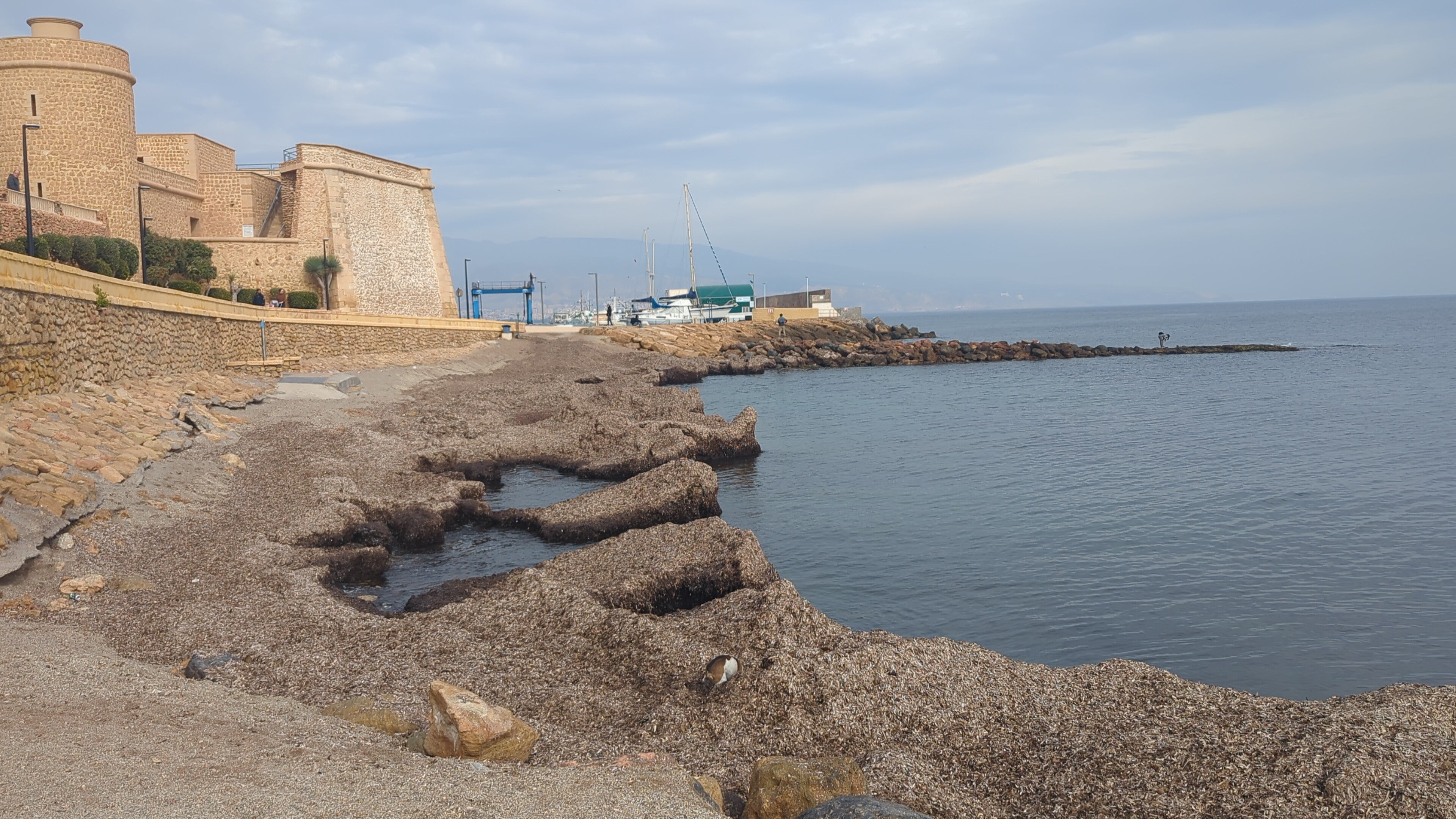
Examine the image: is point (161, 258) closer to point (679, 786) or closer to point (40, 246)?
point (40, 246)

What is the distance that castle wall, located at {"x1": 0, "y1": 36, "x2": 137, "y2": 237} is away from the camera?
3588 centimetres

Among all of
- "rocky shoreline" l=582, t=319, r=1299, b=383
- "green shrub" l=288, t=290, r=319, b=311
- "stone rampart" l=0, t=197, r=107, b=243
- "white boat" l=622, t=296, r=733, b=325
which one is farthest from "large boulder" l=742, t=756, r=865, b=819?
"white boat" l=622, t=296, r=733, b=325

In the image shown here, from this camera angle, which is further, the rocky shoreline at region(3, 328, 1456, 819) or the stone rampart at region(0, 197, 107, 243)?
the stone rampart at region(0, 197, 107, 243)

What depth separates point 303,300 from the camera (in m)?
46.4

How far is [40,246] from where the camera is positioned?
2978 centimetres

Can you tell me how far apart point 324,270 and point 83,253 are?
1596cm

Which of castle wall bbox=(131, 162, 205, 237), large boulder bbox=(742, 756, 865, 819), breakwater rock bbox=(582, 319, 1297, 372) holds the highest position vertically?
castle wall bbox=(131, 162, 205, 237)

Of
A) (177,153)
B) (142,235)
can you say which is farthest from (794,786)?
(177,153)

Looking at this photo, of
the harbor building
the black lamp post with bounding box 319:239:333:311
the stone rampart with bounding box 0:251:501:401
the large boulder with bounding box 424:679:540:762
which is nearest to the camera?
the large boulder with bounding box 424:679:540:762

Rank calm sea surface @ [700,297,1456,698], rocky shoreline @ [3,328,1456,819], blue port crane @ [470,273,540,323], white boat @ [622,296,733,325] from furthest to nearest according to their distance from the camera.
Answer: white boat @ [622,296,733,325] < blue port crane @ [470,273,540,323] < calm sea surface @ [700,297,1456,698] < rocky shoreline @ [3,328,1456,819]

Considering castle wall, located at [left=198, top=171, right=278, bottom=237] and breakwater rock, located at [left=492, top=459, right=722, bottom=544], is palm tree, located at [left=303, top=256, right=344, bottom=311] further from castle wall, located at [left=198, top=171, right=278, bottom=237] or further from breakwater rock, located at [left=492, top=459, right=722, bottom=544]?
breakwater rock, located at [left=492, top=459, right=722, bottom=544]

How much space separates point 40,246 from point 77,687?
29.2 metres

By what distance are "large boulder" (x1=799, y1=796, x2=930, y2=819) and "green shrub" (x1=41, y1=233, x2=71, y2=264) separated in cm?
3335

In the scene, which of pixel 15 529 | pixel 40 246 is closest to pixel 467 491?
pixel 15 529
